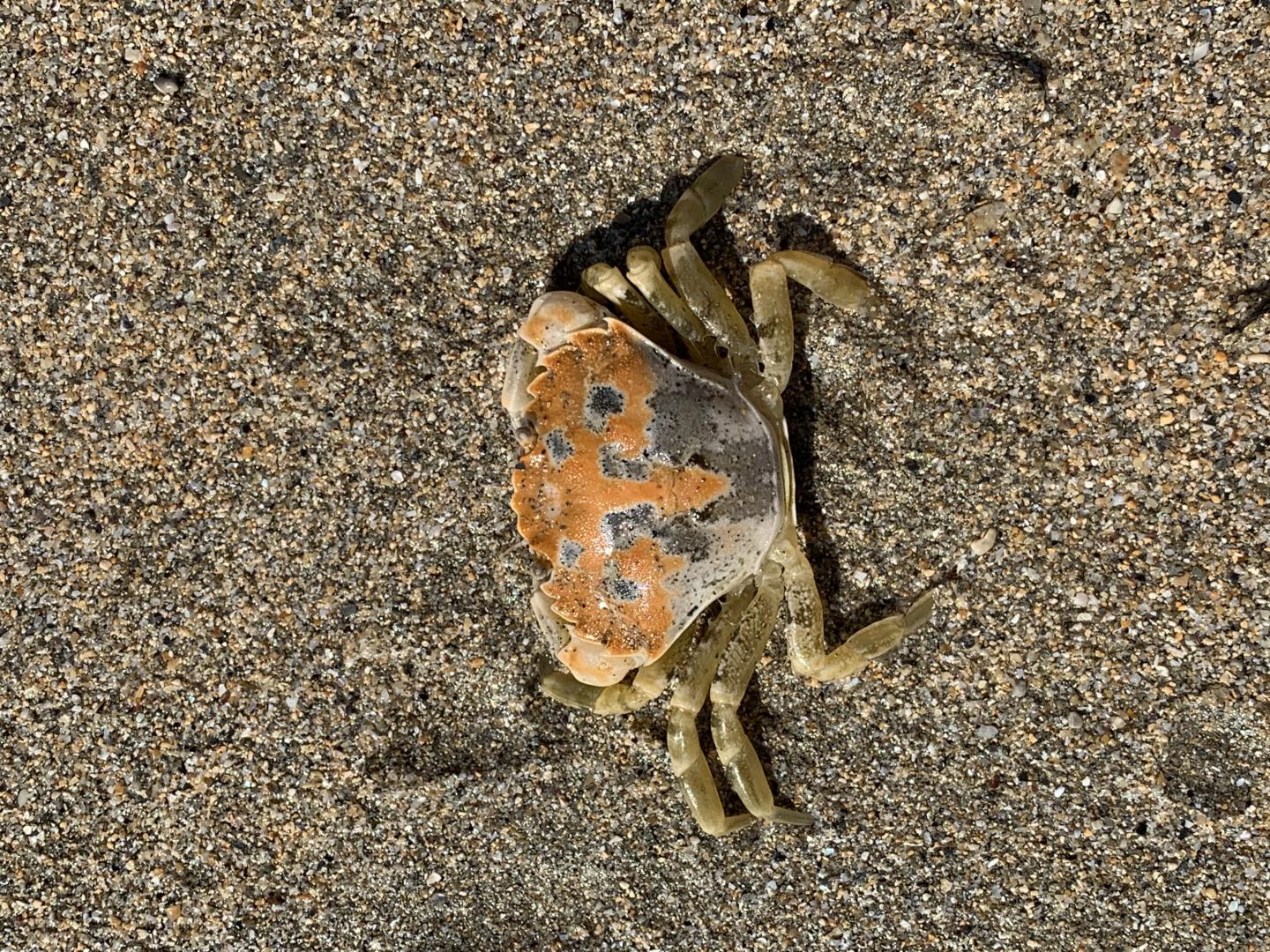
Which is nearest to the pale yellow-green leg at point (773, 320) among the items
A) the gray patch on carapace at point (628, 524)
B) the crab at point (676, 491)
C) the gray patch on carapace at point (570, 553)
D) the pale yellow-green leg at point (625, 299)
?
the crab at point (676, 491)

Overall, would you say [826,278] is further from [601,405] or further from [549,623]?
[549,623]

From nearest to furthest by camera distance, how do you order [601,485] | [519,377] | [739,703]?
[601,485]
[519,377]
[739,703]

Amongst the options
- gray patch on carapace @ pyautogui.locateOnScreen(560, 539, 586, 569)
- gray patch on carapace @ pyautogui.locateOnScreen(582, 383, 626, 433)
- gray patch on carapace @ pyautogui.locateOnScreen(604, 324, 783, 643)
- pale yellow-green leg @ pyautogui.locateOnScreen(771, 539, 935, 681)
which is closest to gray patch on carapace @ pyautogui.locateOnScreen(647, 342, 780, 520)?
gray patch on carapace @ pyautogui.locateOnScreen(604, 324, 783, 643)

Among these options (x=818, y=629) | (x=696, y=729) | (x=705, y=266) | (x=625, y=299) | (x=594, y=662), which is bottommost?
(x=696, y=729)

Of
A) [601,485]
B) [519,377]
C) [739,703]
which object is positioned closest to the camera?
[601,485]

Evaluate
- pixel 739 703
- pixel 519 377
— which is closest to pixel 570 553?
pixel 519 377

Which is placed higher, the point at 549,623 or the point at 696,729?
the point at 549,623

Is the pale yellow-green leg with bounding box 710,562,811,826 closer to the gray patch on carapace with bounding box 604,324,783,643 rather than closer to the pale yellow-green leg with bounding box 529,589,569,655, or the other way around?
the gray patch on carapace with bounding box 604,324,783,643
